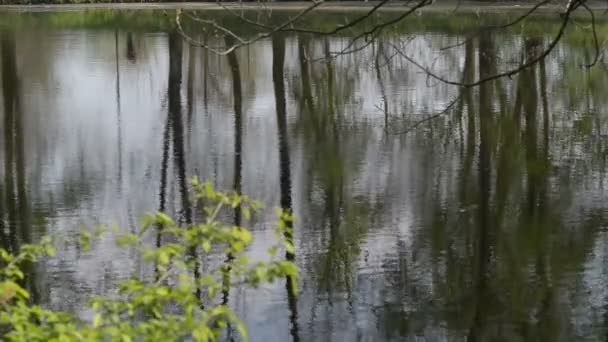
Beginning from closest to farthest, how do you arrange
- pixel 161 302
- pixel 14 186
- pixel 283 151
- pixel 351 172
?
pixel 161 302
pixel 14 186
pixel 351 172
pixel 283 151

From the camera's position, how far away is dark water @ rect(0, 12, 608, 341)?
594 cm

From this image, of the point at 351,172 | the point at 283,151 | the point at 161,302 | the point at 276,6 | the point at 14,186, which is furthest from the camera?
the point at 276,6

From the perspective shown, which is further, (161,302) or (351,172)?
(351,172)

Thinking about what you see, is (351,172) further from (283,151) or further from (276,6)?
(276,6)

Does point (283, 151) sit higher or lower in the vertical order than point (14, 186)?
higher

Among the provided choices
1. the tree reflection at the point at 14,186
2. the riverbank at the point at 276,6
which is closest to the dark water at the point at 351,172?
the tree reflection at the point at 14,186

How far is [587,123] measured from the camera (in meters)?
11.6

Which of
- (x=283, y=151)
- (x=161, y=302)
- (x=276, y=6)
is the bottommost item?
(x=283, y=151)

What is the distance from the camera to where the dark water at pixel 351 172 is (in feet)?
19.5

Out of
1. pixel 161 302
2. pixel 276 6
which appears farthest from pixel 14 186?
pixel 276 6

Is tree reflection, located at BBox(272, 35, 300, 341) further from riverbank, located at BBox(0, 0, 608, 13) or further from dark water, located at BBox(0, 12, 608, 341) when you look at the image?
riverbank, located at BBox(0, 0, 608, 13)

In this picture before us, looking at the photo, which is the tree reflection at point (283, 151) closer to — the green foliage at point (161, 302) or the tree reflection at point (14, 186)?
the green foliage at point (161, 302)

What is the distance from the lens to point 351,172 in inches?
367

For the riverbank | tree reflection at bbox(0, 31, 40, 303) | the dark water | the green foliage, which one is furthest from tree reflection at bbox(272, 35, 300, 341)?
the riverbank
